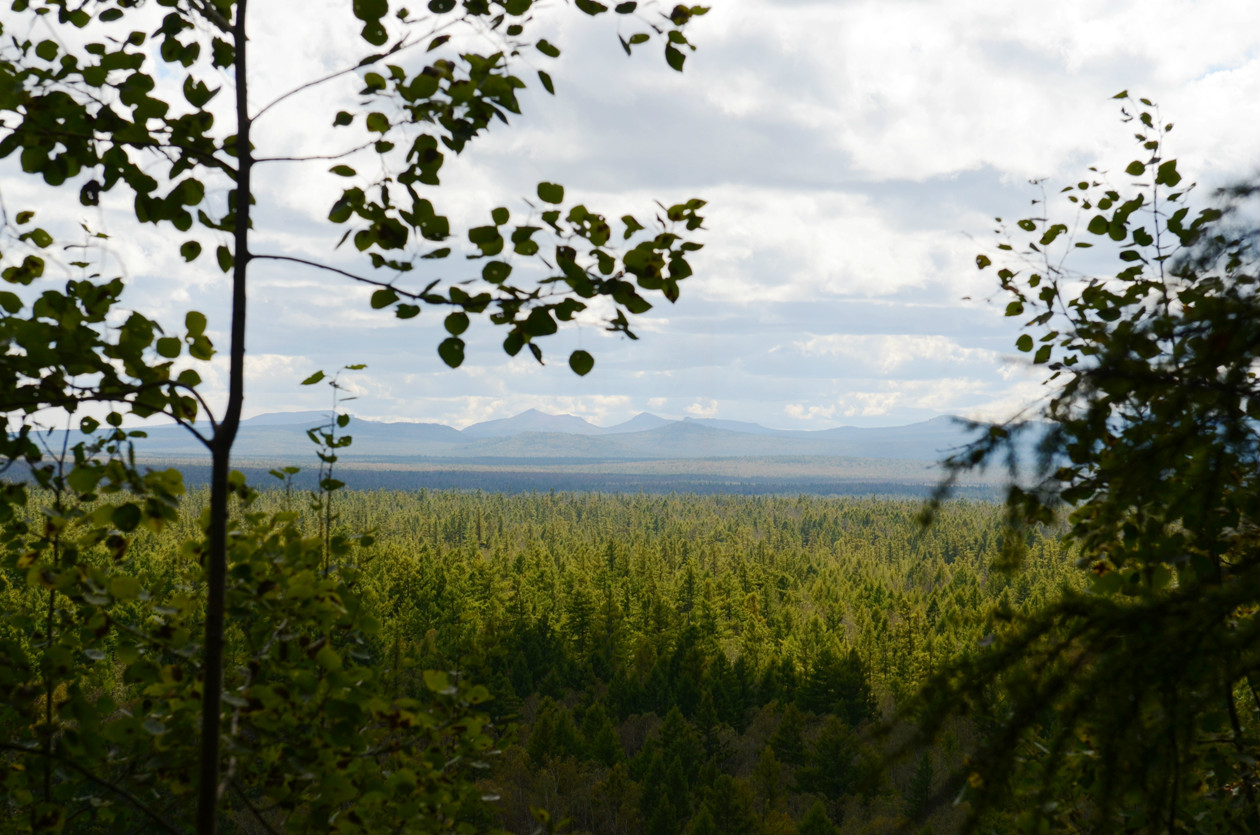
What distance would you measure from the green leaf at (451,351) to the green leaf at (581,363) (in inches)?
15.9

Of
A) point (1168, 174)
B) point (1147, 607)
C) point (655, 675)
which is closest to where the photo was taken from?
point (1147, 607)

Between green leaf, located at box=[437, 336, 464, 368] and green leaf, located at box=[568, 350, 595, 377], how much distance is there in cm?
40

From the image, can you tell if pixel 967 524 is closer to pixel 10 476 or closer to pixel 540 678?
pixel 540 678

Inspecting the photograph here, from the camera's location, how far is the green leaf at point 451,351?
309 centimetres

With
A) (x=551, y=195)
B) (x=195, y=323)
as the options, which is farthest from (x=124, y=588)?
(x=551, y=195)

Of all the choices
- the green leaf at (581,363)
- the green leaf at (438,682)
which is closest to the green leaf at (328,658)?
the green leaf at (438,682)

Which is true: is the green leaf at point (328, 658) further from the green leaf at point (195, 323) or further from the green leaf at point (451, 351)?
the green leaf at point (195, 323)

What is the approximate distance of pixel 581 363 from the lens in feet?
10.0

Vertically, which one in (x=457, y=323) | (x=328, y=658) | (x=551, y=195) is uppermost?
(x=551, y=195)

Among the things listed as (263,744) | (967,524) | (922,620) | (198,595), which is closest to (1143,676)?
(263,744)

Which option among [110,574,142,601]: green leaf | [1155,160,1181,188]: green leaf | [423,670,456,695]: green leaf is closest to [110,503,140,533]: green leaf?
[110,574,142,601]: green leaf

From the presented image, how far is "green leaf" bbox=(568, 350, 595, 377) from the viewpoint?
3053 millimetres

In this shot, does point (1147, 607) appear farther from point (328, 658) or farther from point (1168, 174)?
point (1168, 174)

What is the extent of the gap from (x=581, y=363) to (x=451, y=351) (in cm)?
48
